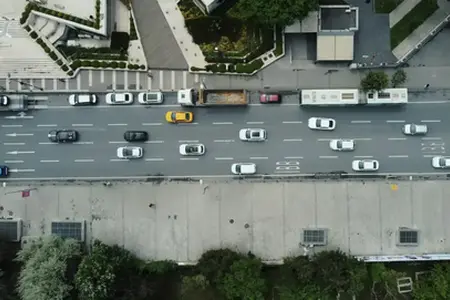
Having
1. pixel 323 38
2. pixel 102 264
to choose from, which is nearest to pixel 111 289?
pixel 102 264

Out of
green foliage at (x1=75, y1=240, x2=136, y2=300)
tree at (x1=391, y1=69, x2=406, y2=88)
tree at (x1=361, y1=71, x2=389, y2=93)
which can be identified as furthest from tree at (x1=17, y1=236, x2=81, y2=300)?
tree at (x1=391, y1=69, x2=406, y2=88)

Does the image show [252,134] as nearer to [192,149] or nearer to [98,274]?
[192,149]

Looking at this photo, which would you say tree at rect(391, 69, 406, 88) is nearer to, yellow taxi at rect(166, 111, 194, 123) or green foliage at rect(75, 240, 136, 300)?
yellow taxi at rect(166, 111, 194, 123)

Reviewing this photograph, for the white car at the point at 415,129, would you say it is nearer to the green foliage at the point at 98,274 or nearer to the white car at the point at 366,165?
the white car at the point at 366,165

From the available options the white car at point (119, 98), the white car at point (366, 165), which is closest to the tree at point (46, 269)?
the white car at point (119, 98)

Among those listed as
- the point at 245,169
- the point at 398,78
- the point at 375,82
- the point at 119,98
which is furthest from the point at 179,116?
the point at 398,78

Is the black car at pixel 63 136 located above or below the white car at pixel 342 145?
above

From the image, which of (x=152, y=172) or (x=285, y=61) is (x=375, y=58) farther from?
(x=152, y=172)
